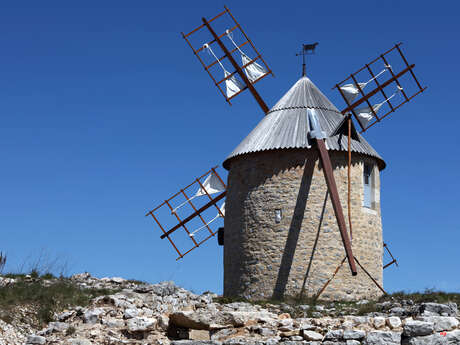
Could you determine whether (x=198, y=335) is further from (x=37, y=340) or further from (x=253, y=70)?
(x=253, y=70)

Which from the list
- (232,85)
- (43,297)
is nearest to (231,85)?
(232,85)

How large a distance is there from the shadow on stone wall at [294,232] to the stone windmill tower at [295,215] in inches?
1.0

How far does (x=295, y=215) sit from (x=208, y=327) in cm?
640

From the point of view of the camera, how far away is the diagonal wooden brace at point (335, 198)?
1848cm

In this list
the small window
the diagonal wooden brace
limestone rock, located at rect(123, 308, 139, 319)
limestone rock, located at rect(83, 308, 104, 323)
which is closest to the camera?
limestone rock, located at rect(83, 308, 104, 323)

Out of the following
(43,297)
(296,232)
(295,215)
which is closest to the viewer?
(43,297)

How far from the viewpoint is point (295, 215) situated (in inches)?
771

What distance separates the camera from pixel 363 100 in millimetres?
22156

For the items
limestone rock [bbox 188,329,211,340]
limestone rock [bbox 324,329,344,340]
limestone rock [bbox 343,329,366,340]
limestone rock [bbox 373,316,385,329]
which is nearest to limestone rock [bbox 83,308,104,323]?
limestone rock [bbox 188,329,211,340]

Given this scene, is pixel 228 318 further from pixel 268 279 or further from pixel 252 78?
pixel 252 78

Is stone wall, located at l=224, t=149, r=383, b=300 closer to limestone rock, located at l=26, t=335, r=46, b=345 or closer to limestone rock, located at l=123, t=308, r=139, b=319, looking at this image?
limestone rock, located at l=123, t=308, r=139, b=319

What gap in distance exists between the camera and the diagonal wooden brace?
18484 mm

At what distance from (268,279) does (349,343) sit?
689 centimetres

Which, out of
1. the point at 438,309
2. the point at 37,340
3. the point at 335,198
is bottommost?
the point at 37,340
